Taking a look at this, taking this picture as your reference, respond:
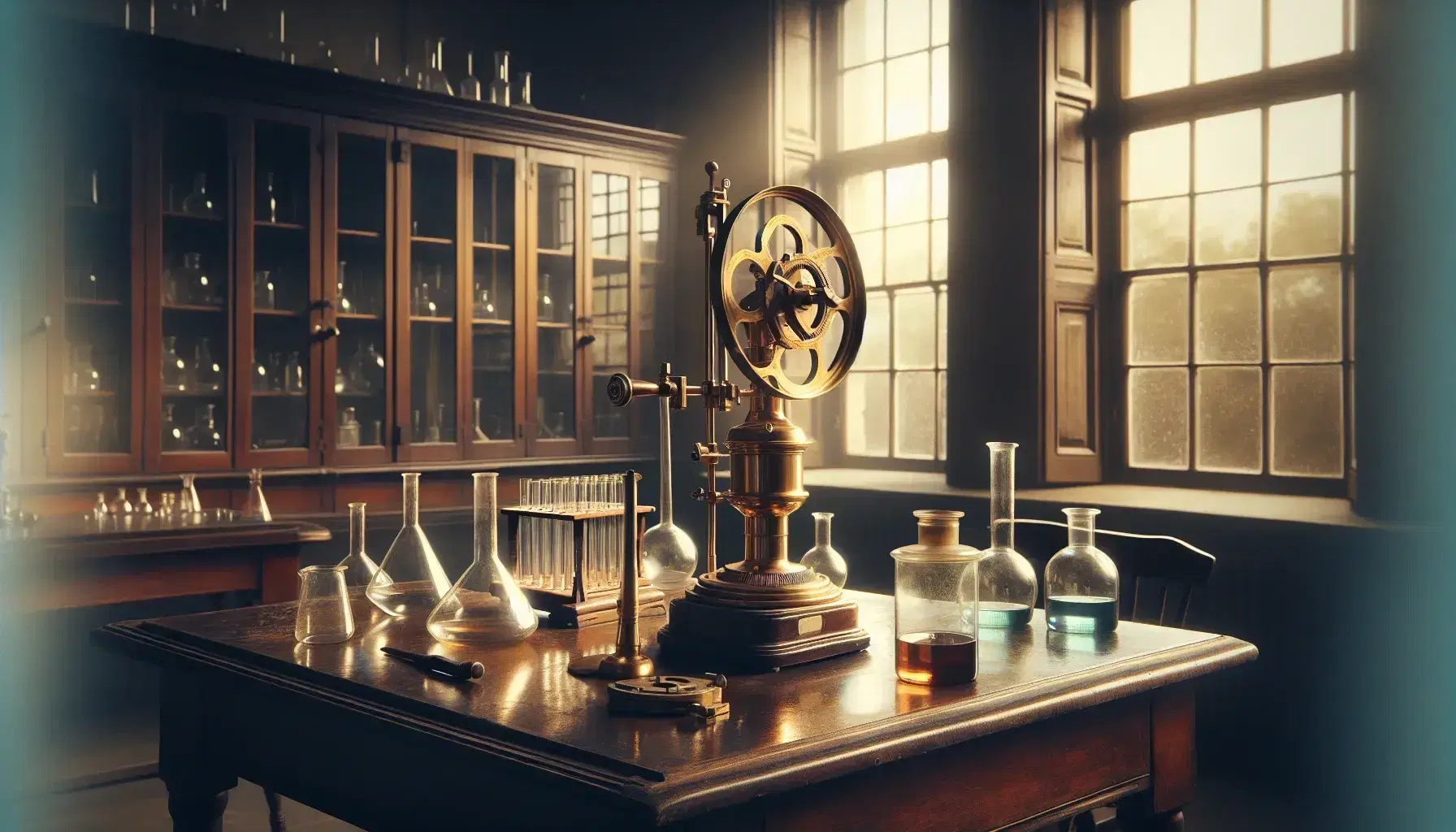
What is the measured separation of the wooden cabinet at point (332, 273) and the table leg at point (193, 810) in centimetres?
268

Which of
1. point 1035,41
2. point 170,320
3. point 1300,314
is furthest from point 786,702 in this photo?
point 170,320

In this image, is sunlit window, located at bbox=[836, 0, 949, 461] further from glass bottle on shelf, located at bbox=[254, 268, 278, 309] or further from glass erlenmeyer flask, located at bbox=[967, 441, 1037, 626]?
glass erlenmeyer flask, located at bbox=[967, 441, 1037, 626]

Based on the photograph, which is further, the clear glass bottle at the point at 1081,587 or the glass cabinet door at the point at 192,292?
the glass cabinet door at the point at 192,292

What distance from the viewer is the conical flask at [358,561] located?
1.81 metres

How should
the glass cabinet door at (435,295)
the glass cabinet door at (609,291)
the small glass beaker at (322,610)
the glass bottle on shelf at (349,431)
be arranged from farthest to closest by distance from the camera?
1. the glass cabinet door at (609,291)
2. the glass cabinet door at (435,295)
3. the glass bottle on shelf at (349,431)
4. the small glass beaker at (322,610)

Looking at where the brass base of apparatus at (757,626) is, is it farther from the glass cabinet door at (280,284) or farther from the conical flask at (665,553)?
the glass cabinet door at (280,284)

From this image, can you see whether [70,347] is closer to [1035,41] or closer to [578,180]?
[578,180]

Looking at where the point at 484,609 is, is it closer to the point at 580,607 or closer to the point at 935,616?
the point at 580,607

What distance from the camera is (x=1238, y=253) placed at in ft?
12.5

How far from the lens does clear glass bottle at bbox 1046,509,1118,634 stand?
1651mm

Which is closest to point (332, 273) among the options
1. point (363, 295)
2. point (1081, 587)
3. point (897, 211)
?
point (363, 295)

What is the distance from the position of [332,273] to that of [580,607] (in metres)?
3.11

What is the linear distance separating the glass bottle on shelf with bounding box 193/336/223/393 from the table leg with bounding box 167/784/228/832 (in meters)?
2.87

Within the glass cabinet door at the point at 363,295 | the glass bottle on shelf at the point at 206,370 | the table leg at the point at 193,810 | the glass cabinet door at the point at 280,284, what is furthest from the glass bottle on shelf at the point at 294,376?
the table leg at the point at 193,810
